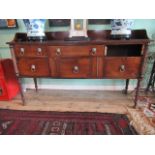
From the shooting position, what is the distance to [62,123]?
1507 mm

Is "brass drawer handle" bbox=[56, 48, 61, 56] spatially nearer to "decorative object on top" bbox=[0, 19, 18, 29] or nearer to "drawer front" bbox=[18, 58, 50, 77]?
"drawer front" bbox=[18, 58, 50, 77]

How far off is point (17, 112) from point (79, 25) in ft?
4.15

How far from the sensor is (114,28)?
1.57 metres

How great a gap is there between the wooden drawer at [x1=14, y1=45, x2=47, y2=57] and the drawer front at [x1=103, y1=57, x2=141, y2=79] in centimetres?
70

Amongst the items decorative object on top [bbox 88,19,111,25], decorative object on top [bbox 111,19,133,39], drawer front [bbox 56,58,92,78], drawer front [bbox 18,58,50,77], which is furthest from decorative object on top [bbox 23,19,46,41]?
decorative object on top [bbox 111,19,133,39]

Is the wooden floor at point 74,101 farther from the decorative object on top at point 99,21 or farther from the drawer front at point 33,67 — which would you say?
the decorative object on top at point 99,21

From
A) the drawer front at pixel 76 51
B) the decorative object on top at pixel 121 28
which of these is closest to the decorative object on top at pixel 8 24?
the drawer front at pixel 76 51

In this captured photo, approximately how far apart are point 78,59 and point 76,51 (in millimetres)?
91

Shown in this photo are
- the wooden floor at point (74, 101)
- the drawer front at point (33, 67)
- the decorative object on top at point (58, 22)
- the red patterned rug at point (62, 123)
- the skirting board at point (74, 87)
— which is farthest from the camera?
the skirting board at point (74, 87)

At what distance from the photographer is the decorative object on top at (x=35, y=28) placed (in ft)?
5.01

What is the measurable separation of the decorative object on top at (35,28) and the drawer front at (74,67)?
385 millimetres

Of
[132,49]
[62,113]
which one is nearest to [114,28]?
[132,49]

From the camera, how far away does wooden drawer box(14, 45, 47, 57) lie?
5.00ft
